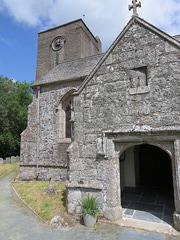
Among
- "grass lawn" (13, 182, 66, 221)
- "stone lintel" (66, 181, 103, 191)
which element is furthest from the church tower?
"stone lintel" (66, 181, 103, 191)

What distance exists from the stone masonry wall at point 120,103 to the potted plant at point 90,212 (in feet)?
1.11

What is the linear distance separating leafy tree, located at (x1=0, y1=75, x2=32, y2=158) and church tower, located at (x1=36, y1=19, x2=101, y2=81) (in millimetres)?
6903

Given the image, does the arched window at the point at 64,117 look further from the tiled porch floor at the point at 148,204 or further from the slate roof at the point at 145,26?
the slate roof at the point at 145,26

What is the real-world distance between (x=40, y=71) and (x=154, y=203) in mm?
19588

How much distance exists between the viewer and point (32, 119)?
494 inches

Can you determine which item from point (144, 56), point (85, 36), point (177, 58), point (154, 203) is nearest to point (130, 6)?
point (144, 56)

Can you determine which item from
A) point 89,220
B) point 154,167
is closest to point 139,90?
point 89,220

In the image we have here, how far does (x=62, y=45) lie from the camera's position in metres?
20.6

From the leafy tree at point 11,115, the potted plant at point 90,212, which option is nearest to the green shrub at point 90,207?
the potted plant at point 90,212

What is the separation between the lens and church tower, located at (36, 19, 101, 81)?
19.8m

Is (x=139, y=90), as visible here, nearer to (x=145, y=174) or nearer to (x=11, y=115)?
(x=145, y=174)

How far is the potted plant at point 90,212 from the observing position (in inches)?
189

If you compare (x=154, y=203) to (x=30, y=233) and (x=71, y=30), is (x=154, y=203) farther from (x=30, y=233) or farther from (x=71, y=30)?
(x=71, y=30)

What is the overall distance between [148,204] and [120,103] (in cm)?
→ 418
